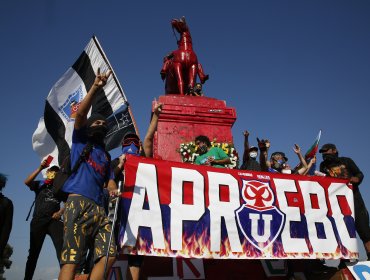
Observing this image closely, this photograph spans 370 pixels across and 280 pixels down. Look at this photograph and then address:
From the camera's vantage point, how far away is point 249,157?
5809mm

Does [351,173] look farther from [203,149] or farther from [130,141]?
[130,141]

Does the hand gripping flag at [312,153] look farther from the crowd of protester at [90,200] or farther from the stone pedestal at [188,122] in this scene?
the stone pedestal at [188,122]

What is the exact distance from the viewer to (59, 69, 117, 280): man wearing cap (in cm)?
267

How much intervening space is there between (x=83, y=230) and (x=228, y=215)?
192cm

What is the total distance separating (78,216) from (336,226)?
368cm

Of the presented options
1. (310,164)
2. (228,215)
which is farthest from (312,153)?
(228,215)

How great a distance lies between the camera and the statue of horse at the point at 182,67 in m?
8.62

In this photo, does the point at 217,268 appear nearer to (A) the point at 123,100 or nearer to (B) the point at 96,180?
(B) the point at 96,180

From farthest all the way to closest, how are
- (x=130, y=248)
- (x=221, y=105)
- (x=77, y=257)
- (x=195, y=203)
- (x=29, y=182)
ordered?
1. (x=221, y=105)
2. (x=29, y=182)
3. (x=195, y=203)
4. (x=130, y=248)
5. (x=77, y=257)

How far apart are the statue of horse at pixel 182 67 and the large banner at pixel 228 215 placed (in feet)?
14.7

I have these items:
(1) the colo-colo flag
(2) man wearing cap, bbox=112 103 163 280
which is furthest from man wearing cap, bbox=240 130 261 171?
(1) the colo-colo flag

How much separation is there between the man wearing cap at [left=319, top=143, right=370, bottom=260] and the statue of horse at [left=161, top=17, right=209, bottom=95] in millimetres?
4036

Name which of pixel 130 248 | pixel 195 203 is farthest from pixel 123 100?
pixel 130 248

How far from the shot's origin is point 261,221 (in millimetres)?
4145
